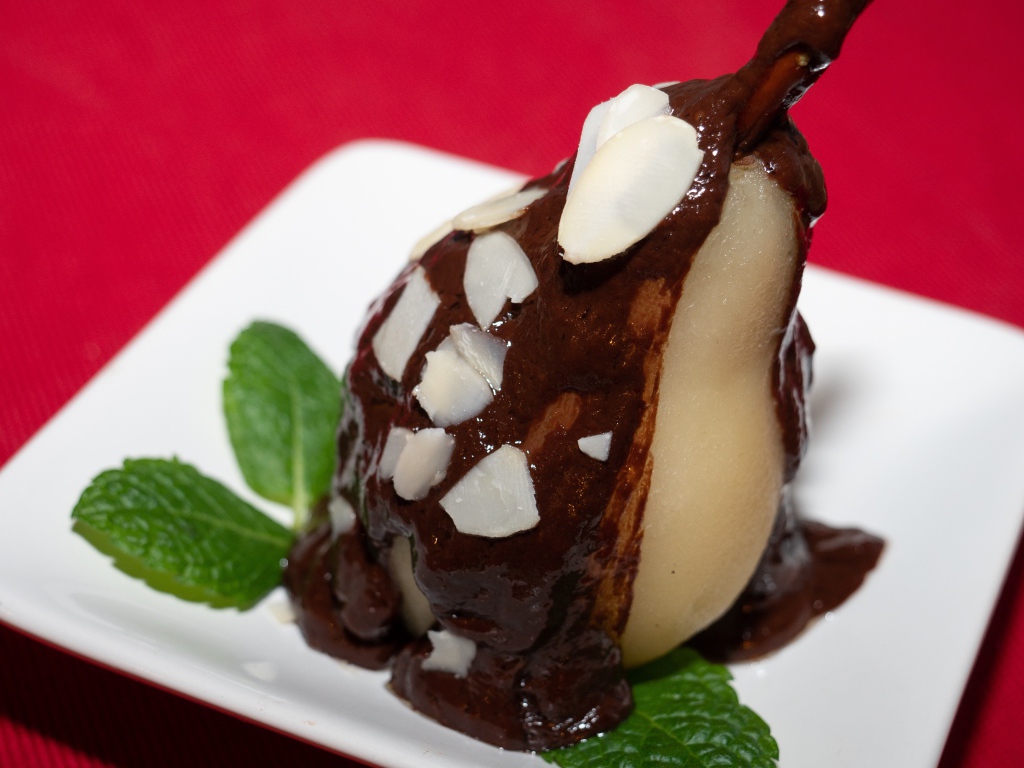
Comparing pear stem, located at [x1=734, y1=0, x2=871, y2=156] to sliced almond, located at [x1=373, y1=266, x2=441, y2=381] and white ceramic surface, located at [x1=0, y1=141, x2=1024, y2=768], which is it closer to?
sliced almond, located at [x1=373, y1=266, x2=441, y2=381]

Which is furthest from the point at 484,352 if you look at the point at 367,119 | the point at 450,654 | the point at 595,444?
the point at 367,119

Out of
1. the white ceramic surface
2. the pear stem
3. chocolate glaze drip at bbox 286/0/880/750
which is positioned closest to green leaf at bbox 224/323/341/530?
the white ceramic surface

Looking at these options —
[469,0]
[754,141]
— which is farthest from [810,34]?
[469,0]

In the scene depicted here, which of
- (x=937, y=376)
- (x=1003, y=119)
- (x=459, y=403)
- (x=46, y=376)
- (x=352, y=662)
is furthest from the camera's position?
(x=1003, y=119)

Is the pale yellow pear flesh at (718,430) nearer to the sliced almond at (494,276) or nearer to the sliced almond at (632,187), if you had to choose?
the sliced almond at (632,187)

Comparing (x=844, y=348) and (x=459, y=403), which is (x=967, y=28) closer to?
(x=844, y=348)

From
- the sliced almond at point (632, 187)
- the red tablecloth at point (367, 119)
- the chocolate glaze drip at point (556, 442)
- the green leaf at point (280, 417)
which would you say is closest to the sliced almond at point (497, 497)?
the chocolate glaze drip at point (556, 442)

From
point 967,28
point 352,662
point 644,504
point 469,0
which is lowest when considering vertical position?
point 352,662
